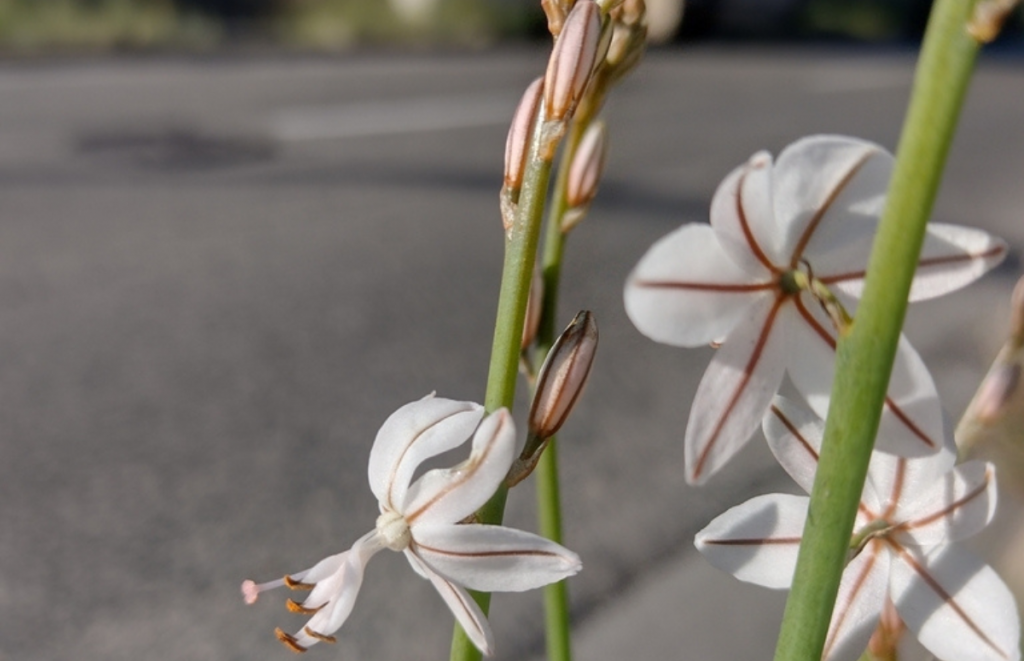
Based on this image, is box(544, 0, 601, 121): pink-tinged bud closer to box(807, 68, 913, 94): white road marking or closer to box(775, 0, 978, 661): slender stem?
box(775, 0, 978, 661): slender stem

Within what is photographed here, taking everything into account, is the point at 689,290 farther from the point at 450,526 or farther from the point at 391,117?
the point at 391,117

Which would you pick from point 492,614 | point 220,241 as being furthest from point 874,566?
point 220,241

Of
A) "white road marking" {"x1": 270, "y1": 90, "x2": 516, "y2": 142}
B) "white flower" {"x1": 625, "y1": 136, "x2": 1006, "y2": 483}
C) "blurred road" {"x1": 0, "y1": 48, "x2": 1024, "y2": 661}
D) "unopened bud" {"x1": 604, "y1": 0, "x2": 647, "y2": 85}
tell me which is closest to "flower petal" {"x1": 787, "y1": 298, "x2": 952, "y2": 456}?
"white flower" {"x1": 625, "y1": 136, "x2": 1006, "y2": 483}

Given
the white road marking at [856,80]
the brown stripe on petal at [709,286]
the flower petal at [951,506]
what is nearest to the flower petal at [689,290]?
the brown stripe on petal at [709,286]

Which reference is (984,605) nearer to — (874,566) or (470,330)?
(874,566)

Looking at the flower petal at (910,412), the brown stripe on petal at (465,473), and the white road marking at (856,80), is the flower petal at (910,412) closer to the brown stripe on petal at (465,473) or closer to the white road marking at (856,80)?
the brown stripe on petal at (465,473)

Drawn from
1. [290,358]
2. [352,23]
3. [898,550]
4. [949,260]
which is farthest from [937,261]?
[352,23]
